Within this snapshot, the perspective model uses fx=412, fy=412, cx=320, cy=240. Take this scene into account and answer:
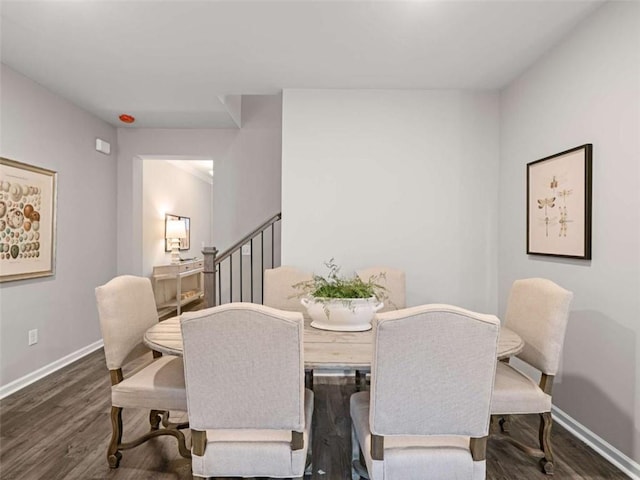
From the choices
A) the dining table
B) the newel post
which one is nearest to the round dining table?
the dining table

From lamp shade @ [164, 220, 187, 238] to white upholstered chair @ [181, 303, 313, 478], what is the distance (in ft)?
17.3

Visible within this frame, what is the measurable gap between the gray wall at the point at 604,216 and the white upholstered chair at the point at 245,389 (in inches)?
69.6

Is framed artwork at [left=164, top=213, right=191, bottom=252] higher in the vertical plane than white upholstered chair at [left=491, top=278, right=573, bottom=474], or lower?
higher

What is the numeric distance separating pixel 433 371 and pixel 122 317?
1.57m

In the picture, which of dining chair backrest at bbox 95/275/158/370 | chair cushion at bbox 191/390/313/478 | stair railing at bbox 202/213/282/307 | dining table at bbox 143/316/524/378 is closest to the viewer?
chair cushion at bbox 191/390/313/478

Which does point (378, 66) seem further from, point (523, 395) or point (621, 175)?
point (523, 395)

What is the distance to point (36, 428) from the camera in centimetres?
254

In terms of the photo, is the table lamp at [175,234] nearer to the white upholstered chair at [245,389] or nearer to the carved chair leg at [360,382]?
the carved chair leg at [360,382]

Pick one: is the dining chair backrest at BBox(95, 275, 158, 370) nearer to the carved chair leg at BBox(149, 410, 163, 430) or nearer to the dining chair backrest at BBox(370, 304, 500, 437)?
the carved chair leg at BBox(149, 410, 163, 430)

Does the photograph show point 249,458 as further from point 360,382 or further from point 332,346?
point 360,382

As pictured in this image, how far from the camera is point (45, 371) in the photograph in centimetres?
352

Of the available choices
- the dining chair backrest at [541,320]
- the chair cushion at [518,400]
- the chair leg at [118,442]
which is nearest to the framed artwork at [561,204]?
the dining chair backrest at [541,320]

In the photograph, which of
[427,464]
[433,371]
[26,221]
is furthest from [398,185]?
[26,221]

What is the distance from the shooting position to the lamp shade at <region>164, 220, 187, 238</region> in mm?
6371
